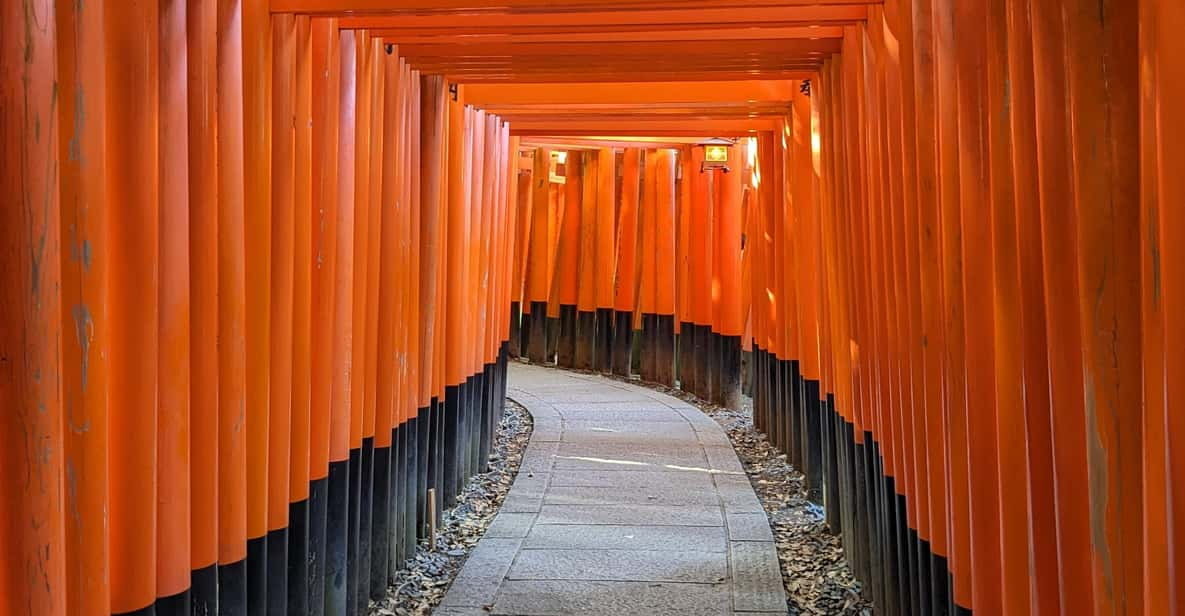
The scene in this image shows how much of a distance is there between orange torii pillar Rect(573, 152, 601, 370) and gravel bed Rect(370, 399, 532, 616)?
15.8 feet

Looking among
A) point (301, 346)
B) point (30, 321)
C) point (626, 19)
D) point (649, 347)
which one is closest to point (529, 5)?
point (626, 19)

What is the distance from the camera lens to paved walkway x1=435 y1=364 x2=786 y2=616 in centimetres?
516

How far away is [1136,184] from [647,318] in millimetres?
11267

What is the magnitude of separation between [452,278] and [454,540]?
175 centimetres

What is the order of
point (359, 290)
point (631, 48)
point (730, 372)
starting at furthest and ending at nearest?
point (730, 372), point (631, 48), point (359, 290)

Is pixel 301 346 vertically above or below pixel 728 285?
below

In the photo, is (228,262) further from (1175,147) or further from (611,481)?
(611,481)

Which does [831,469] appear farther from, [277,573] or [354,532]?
[277,573]

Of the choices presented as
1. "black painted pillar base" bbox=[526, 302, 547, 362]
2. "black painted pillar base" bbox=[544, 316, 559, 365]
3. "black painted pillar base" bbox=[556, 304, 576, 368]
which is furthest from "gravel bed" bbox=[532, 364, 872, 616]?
"black painted pillar base" bbox=[526, 302, 547, 362]

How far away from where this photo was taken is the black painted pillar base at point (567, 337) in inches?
586

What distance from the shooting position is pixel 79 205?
239cm

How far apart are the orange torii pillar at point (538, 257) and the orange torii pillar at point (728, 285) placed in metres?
3.79

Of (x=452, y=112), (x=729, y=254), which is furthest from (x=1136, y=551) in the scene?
(x=729, y=254)

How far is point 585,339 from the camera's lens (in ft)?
48.1
